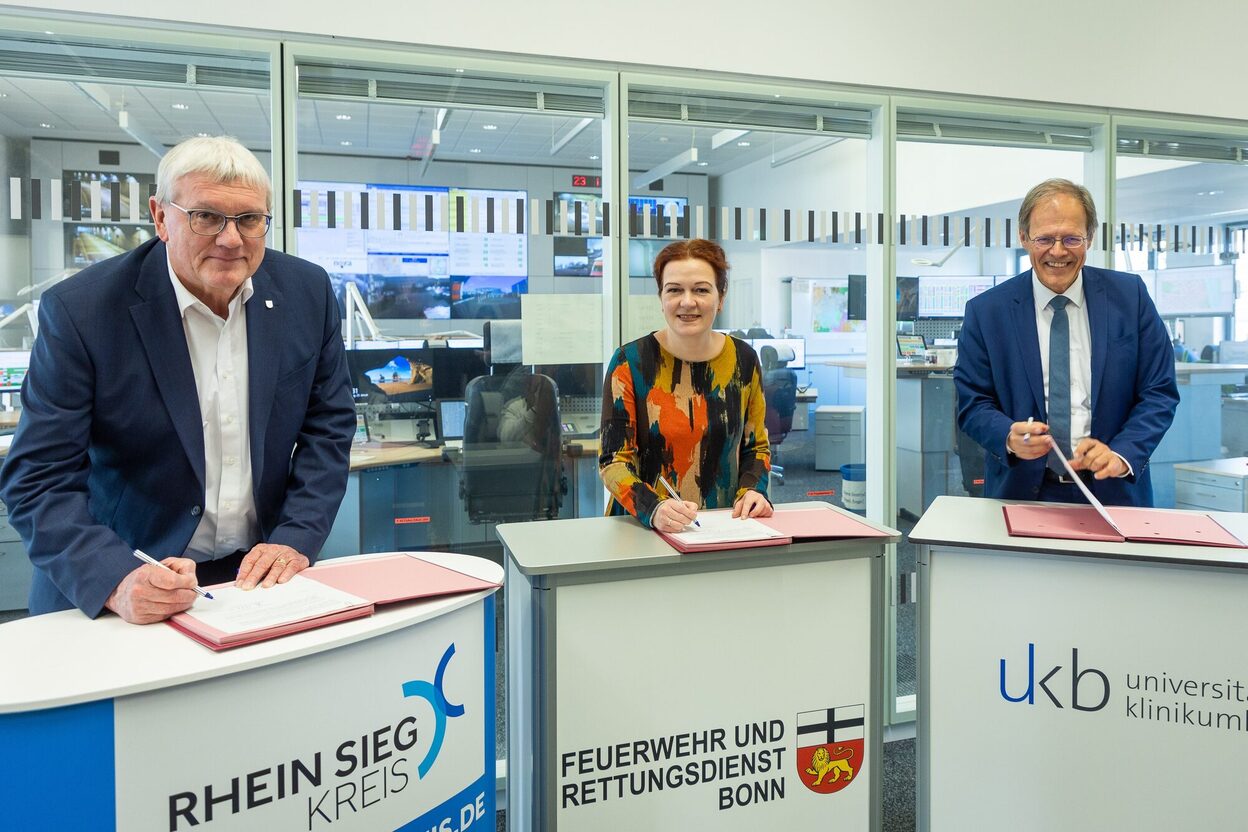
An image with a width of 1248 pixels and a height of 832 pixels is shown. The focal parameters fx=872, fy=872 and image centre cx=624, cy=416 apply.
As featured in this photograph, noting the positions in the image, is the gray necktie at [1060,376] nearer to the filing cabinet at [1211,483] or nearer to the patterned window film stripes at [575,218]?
the patterned window film stripes at [575,218]

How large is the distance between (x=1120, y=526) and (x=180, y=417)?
202 cm

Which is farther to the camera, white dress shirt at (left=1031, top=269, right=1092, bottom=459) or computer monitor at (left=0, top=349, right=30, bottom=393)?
computer monitor at (left=0, top=349, right=30, bottom=393)

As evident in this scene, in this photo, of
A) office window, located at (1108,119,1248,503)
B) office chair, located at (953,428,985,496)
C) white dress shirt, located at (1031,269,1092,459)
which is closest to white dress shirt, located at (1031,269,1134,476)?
white dress shirt, located at (1031,269,1092,459)

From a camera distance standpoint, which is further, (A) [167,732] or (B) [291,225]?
(B) [291,225]

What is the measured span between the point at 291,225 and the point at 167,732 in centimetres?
187

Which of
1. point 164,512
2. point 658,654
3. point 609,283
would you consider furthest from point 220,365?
point 609,283

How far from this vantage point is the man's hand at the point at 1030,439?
2148 mm

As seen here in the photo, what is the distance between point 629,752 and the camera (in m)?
1.85

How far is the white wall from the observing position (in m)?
2.64

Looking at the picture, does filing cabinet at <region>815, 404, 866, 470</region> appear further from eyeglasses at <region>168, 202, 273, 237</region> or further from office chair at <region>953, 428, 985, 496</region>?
eyeglasses at <region>168, 202, 273, 237</region>

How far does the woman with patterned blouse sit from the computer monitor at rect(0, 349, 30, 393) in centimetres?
172

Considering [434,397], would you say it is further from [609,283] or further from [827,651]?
[827,651]

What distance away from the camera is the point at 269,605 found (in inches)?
53.6

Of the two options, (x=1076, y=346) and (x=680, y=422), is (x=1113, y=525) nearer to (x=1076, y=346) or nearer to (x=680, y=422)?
(x=1076, y=346)
